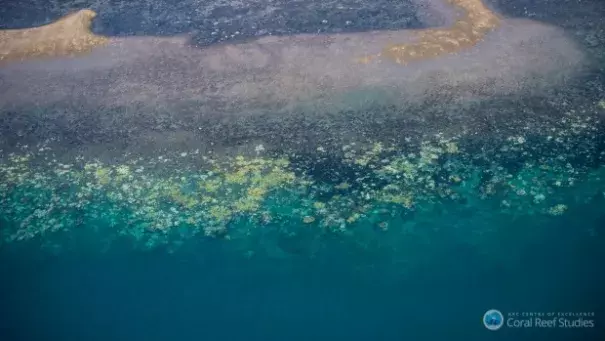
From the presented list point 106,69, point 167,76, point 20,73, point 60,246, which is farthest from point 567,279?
point 20,73

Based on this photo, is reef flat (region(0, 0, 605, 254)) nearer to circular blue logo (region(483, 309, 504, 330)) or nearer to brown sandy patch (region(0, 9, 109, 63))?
brown sandy patch (region(0, 9, 109, 63))

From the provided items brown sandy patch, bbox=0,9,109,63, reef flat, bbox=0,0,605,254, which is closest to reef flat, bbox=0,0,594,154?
reef flat, bbox=0,0,605,254

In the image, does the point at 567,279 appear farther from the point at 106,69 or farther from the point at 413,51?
the point at 106,69

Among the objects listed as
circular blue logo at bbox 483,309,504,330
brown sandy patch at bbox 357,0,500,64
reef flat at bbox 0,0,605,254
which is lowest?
circular blue logo at bbox 483,309,504,330

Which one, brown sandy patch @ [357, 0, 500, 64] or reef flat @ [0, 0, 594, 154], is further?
brown sandy patch @ [357, 0, 500, 64]

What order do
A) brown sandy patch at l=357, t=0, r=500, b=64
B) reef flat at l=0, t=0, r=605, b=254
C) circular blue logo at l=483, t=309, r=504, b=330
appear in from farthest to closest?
brown sandy patch at l=357, t=0, r=500, b=64 < reef flat at l=0, t=0, r=605, b=254 < circular blue logo at l=483, t=309, r=504, b=330

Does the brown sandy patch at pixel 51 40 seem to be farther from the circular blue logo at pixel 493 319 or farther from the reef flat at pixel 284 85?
the circular blue logo at pixel 493 319

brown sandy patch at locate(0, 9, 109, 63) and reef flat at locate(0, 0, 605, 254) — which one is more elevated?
brown sandy patch at locate(0, 9, 109, 63)

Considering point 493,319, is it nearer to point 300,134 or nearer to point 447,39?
point 300,134
